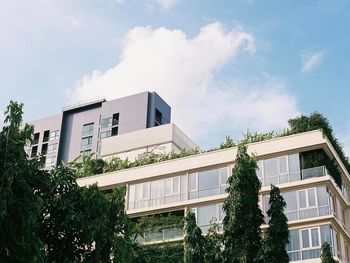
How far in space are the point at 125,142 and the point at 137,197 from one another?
12.3m

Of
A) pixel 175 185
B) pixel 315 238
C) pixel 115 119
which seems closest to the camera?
pixel 315 238

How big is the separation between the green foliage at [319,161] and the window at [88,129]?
46.8m

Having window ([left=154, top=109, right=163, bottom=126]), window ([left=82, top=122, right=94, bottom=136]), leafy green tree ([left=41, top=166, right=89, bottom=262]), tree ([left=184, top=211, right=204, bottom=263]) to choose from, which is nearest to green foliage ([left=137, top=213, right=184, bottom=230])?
tree ([left=184, top=211, right=204, bottom=263])

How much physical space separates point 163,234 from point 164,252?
1565 millimetres

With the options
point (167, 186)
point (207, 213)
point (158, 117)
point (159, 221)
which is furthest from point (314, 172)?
point (158, 117)

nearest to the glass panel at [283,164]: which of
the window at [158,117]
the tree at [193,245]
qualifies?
the tree at [193,245]

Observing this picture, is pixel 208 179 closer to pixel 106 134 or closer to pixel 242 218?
pixel 242 218

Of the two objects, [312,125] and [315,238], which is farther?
[312,125]

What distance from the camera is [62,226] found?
75.9 ft

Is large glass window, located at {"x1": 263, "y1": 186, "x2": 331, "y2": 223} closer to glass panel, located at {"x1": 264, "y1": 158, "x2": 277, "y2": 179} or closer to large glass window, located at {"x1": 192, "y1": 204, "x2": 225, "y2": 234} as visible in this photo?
glass panel, located at {"x1": 264, "y1": 158, "x2": 277, "y2": 179}

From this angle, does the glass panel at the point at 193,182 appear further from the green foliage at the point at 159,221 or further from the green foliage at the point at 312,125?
the green foliage at the point at 312,125

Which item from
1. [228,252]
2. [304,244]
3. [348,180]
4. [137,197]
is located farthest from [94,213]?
[348,180]

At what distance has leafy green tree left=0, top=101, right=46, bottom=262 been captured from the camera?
19.5 meters

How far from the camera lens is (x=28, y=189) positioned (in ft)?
67.8
